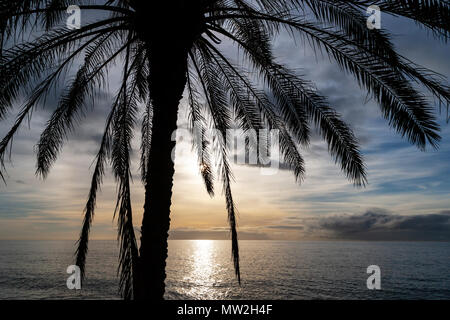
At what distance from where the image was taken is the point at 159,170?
440 centimetres

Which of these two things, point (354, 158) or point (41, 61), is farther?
point (354, 158)

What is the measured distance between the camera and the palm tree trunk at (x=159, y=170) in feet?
14.0

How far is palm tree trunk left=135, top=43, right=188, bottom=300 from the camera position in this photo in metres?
4.27

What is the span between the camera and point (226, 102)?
7.68m

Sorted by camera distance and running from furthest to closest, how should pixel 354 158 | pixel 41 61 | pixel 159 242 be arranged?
pixel 354 158 < pixel 41 61 < pixel 159 242

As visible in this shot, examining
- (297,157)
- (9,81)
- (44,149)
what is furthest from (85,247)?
(297,157)
